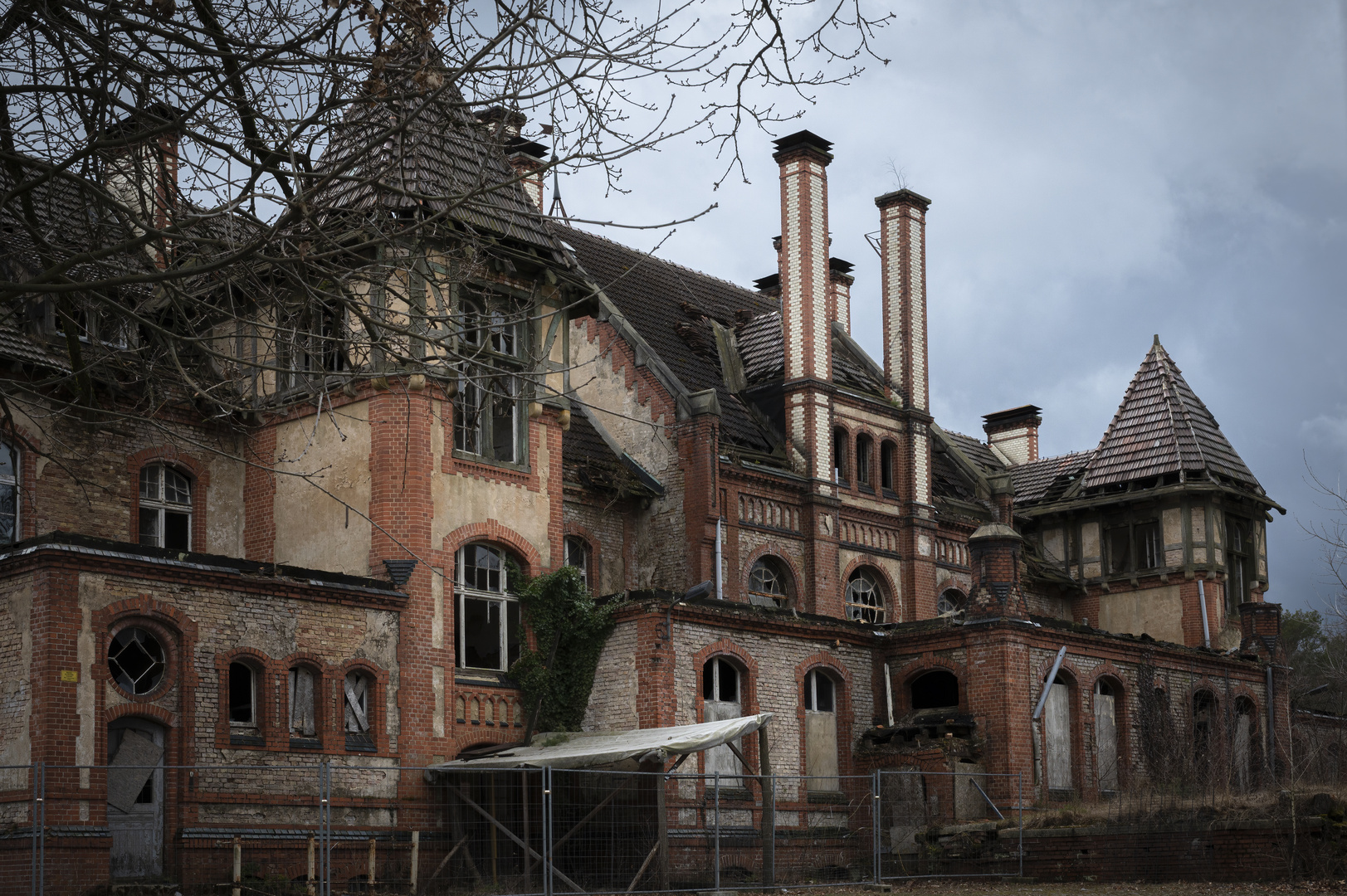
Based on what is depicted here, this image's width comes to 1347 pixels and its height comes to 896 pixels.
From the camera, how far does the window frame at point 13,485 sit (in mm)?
22094

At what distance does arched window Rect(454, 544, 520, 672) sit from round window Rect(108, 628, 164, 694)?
4.90m

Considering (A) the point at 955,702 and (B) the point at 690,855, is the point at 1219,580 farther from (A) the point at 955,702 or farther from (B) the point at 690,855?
(B) the point at 690,855

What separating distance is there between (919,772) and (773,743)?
262 centimetres

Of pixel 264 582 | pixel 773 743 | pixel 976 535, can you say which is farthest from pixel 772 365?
pixel 264 582

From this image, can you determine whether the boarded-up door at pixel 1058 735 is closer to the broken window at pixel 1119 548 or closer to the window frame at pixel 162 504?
the broken window at pixel 1119 548

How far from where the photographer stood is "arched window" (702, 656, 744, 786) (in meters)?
A: 24.5

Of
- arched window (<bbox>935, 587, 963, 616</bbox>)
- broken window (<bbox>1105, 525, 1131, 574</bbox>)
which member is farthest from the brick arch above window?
broken window (<bbox>1105, 525, 1131, 574</bbox>)

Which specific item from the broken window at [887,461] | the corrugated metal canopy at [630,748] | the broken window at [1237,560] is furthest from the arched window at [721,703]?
the broken window at [1237,560]

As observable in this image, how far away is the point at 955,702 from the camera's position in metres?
28.4

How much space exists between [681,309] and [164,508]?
47.2 ft

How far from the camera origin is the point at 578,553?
94.0 feet

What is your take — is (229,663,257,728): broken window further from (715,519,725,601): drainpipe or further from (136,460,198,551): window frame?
(715,519,725,601): drainpipe

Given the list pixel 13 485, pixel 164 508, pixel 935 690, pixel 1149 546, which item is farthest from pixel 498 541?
pixel 1149 546

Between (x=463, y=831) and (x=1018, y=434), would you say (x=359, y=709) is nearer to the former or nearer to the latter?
(x=463, y=831)
